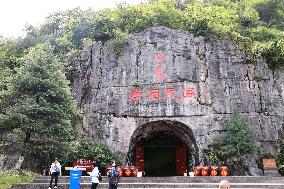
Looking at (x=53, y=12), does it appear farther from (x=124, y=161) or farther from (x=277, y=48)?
(x=277, y=48)

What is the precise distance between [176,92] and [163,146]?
3985mm

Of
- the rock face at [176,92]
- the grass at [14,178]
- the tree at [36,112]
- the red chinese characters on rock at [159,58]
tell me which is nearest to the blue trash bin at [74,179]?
the grass at [14,178]

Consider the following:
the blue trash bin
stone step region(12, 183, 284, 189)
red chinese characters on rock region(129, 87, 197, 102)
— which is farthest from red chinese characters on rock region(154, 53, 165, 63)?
the blue trash bin

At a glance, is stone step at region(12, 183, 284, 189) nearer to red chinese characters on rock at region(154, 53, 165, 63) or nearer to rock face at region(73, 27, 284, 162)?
rock face at region(73, 27, 284, 162)

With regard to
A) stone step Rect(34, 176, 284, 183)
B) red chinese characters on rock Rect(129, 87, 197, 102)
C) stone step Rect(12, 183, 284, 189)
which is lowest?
stone step Rect(12, 183, 284, 189)

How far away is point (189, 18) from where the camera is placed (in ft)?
64.6

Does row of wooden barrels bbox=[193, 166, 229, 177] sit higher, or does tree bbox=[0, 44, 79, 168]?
tree bbox=[0, 44, 79, 168]

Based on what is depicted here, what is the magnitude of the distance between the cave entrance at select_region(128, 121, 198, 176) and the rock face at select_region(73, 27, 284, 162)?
0.42ft

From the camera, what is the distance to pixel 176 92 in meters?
17.1

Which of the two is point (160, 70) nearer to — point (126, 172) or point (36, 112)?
point (126, 172)

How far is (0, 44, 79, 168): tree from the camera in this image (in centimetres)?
1309

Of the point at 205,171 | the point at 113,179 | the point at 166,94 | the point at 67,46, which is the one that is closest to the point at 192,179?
the point at 205,171

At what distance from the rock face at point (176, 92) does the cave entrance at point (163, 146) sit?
0.13m

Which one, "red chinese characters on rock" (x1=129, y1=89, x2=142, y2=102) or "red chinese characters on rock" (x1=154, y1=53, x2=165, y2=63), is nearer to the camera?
"red chinese characters on rock" (x1=129, y1=89, x2=142, y2=102)
